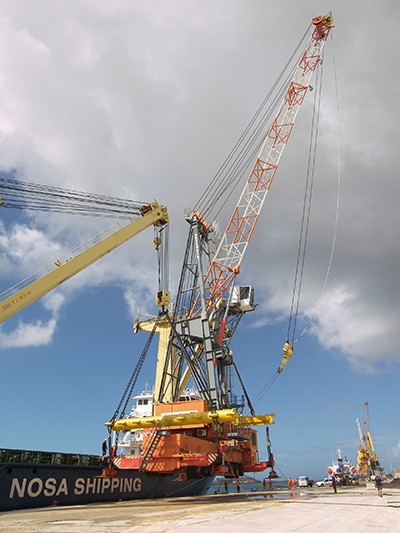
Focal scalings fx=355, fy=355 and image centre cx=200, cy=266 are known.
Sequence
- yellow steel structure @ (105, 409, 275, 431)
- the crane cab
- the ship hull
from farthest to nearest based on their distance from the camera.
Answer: the crane cab < yellow steel structure @ (105, 409, 275, 431) < the ship hull

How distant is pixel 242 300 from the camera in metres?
34.9

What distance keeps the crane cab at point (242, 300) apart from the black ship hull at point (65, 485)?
16.7 meters

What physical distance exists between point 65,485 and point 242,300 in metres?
22.1

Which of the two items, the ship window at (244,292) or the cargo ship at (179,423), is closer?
the cargo ship at (179,423)

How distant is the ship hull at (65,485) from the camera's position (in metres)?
15.0

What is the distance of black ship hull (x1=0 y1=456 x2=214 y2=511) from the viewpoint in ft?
49.2

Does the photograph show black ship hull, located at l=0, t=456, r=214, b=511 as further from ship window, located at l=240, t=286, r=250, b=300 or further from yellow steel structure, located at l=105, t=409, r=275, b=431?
ship window, located at l=240, t=286, r=250, b=300

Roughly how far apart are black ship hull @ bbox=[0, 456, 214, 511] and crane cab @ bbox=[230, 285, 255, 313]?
16.7m

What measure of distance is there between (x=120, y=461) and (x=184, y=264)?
1755 cm

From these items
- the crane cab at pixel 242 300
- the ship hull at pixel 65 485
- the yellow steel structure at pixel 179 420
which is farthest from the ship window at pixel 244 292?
the ship hull at pixel 65 485

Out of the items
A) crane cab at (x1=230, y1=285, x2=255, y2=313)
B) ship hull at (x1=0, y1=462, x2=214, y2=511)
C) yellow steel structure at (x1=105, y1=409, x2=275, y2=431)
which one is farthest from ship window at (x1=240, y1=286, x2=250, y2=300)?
ship hull at (x1=0, y1=462, x2=214, y2=511)

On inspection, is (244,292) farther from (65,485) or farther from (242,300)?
(65,485)

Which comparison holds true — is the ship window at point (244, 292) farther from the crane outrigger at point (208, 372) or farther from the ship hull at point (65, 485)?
the ship hull at point (65, 485)

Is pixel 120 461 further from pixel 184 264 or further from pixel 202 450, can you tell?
pixel 184 264
